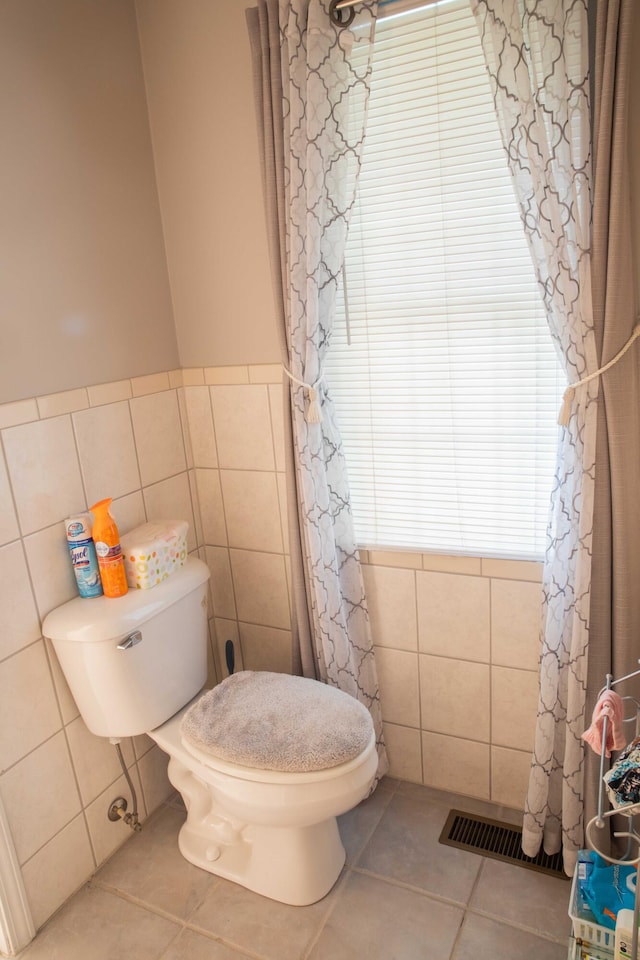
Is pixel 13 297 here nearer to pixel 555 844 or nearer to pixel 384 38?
pixel 384 38

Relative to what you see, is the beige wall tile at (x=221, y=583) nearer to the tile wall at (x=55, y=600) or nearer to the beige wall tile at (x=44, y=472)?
the tile wall at (x=55, y=600)

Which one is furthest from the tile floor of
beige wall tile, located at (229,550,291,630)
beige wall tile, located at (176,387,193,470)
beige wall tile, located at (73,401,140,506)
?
beige wall tile, located at (176,387,193,470)

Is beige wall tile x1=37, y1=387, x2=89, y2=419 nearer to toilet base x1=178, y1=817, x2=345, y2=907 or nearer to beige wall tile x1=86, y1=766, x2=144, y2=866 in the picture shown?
beige wall tile x1=86, y1=766, x2=144, y2=866

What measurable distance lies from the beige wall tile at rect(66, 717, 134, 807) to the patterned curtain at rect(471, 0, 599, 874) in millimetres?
1165

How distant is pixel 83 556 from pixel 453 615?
0.99 metres

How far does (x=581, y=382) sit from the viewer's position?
145 centimetres

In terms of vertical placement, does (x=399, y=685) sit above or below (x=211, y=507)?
below

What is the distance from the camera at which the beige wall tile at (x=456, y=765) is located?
193 centimetres

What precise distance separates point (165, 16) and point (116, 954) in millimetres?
2381

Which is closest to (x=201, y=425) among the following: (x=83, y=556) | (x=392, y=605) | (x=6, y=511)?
(x=83, y=556)

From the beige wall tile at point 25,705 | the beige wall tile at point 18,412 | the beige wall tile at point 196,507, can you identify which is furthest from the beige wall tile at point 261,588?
the beige wall tile at point 18,412

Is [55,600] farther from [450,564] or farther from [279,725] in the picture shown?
[450,564]

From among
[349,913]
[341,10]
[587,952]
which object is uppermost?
[341,10]

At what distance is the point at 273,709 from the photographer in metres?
1.66
